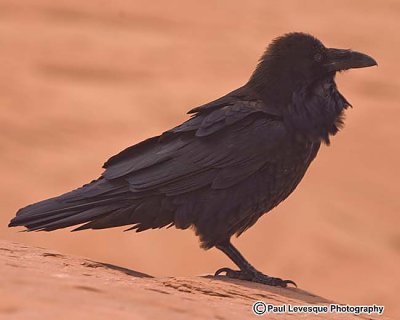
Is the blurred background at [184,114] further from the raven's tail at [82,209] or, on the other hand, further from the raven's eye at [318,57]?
the raven's tail at [82,209]

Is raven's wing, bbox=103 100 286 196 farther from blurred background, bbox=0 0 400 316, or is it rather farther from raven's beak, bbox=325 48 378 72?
blurred background, bbox=0 0 400 316

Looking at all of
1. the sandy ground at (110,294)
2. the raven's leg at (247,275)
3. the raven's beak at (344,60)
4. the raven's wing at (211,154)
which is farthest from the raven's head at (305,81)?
the sandy ground at (110,294)

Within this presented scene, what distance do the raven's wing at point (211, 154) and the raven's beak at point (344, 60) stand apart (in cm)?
54

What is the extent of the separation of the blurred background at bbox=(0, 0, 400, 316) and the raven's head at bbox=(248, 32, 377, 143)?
2.94m

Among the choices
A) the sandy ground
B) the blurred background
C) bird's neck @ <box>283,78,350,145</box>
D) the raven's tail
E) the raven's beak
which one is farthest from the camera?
the blurred background

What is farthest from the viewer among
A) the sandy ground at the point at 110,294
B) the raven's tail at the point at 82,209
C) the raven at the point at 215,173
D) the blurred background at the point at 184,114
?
the blurred background at the point at 184,114

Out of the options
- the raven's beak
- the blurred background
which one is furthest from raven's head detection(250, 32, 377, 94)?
the blurred background

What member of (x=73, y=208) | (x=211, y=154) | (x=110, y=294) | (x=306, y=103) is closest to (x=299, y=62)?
(x=306, y=103)

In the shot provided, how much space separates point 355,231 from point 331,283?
3.23 feet

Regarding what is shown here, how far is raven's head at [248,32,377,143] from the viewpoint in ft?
19.7

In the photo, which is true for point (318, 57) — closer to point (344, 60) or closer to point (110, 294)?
point (344, 60)

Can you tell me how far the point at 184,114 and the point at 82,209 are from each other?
6.51m

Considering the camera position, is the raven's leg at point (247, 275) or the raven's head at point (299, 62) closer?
the raven's leg at point (247, 275)

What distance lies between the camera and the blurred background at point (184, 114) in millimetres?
9438
